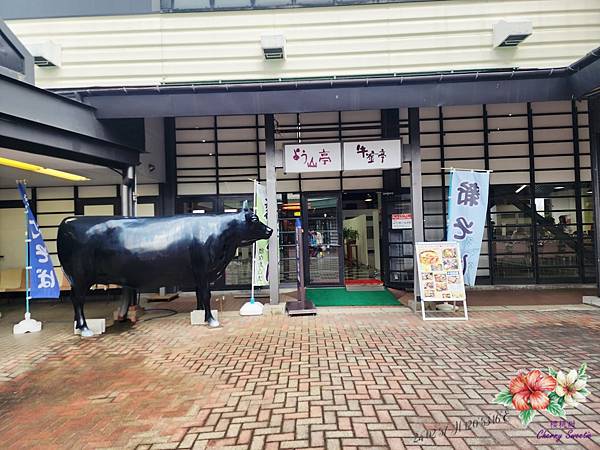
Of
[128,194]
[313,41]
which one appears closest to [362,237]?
[313,41]

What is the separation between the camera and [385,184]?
9.49 m

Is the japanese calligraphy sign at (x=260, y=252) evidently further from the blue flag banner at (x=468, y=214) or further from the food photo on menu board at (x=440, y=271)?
the blue flag banner at (x=468, y=214)

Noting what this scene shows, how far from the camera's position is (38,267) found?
663 cm

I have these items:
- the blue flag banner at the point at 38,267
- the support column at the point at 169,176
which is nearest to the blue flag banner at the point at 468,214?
the support column at the point at 169,176

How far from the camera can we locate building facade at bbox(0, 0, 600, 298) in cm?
877

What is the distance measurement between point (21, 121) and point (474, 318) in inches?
305

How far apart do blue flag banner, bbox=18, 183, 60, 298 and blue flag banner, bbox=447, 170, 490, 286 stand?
23.8 ft

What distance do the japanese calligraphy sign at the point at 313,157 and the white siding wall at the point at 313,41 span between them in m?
2.62

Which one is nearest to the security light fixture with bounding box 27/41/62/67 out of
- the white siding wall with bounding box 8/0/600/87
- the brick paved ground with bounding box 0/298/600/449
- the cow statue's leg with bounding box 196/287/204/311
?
the white siding wall with bounding box 8/0/600/87

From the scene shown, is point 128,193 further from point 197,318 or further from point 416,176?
point 416,176

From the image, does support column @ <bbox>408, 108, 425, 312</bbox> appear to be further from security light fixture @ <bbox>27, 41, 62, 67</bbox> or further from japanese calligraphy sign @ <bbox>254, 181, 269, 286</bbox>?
security light fixture @ <bbox>27, 41, 62, 67</bbox>

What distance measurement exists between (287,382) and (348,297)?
4561mm

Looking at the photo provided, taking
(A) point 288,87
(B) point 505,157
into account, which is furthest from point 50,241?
(B) point 505,157

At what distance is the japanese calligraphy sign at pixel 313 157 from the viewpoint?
23.7ft
